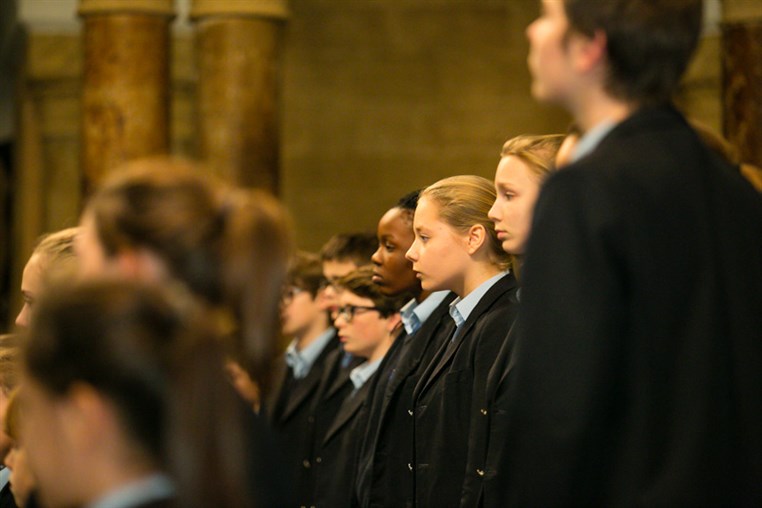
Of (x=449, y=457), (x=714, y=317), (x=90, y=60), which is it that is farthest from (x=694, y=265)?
(x=90, y=60)

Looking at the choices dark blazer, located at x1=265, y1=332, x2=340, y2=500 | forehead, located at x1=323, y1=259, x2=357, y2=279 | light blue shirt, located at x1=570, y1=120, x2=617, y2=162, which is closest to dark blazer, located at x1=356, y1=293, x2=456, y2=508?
dark blazer, located at x1=265, y1=332, x2=340, y2=500

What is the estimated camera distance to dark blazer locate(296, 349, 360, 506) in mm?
7246

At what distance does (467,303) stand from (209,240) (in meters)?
2.62

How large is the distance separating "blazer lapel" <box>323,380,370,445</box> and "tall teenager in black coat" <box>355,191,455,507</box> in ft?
1.62

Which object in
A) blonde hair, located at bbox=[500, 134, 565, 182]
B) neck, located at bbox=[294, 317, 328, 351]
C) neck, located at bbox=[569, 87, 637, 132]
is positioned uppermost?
neck, located at bbox=[569, 87, 637, 132]

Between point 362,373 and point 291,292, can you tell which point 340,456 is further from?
point 291,292

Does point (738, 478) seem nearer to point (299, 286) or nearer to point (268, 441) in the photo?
point (268, 441)

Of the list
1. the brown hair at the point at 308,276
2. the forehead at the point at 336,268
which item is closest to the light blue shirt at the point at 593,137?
the forehead at the point at 336,268

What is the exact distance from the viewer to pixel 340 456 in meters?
6.62

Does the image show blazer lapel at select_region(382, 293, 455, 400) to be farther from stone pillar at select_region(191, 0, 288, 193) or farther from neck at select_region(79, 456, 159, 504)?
stone pillar at select_region(191, 0, 288, 193)

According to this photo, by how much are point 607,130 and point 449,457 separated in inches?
90.3

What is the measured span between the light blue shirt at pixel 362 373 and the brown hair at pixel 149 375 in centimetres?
460

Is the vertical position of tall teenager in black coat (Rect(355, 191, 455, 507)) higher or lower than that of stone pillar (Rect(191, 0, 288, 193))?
lower

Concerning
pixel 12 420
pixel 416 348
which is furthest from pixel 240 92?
pixel 12 420
